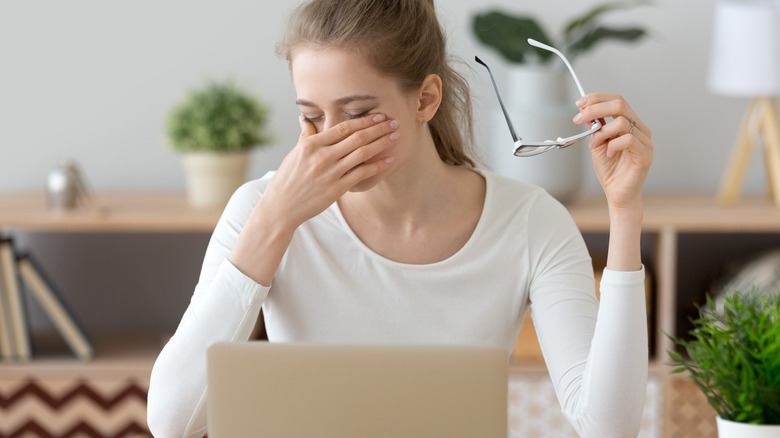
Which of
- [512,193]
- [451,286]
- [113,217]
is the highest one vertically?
[512,193]

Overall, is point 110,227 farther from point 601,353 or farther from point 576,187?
point 601,353

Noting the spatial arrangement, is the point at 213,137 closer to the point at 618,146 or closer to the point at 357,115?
the point at 357,115

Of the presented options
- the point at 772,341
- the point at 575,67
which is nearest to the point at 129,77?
the point at 575,67

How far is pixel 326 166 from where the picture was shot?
1.22 meters

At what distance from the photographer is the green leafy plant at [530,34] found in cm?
215

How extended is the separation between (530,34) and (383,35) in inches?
39.9

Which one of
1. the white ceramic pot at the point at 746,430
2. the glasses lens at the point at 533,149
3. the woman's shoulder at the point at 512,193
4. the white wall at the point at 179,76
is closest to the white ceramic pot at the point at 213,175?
the white wall at the point at 179,76

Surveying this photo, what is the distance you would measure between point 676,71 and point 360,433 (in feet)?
6.23

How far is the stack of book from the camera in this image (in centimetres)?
224

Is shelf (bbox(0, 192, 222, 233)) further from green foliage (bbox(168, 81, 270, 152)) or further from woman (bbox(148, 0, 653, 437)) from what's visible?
woman (bbox(148, 0, 653, 437))

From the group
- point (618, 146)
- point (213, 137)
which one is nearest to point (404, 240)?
point (618, 146)

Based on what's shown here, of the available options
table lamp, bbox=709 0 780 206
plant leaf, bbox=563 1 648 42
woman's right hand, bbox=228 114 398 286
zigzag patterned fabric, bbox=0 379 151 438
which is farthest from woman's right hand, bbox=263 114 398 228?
table lamp, bbox=709 0 780 206

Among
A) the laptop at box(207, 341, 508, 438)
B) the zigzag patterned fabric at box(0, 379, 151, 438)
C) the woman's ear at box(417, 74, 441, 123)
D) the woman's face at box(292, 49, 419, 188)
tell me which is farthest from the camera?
the zigzag patterned fabric at box(0, 379, 151, 438)

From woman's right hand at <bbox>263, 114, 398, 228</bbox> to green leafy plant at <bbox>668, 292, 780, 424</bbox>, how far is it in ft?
1.65
